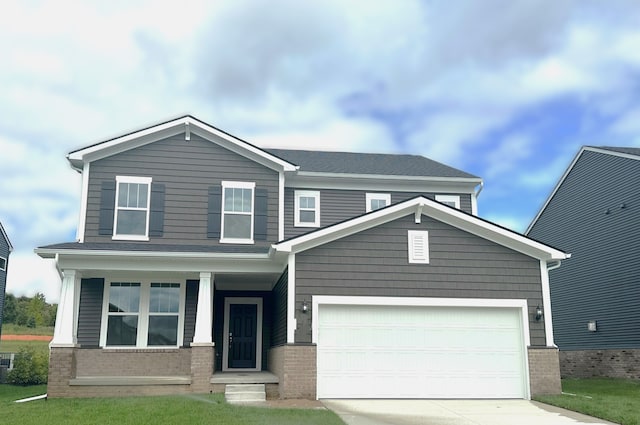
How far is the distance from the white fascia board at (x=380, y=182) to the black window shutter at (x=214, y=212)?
2.57 m

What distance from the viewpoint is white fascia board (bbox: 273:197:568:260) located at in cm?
1343

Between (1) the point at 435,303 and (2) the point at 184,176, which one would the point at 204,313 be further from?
(1) the point at 435,303

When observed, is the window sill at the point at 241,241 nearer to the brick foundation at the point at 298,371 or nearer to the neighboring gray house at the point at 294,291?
the neighboring gray house at the point at 294,291

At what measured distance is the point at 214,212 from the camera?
53.2 feet

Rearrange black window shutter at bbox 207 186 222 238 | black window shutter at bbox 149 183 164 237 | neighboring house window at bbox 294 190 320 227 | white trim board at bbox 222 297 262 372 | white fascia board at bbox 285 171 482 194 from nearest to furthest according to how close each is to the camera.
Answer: black window shutter at bbox 149 183 164 237 → black window shutter at bbox 207 186 222 238 → white trim board at bbox 222 297 262 372 → neighboring house window at bbox 294 190 320 227 → white fascia board at bbox 285 171 482 194

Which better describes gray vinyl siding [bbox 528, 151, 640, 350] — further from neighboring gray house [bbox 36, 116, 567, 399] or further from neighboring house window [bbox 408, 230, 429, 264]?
neighboring house window [bbox 408, 230, 429, 264]

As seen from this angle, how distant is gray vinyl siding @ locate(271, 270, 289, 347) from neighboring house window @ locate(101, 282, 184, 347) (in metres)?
2.40

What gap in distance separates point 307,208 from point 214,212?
3.30m

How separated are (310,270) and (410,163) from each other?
8.56 metres

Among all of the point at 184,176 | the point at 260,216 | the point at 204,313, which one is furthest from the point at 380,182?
the point at 204,313

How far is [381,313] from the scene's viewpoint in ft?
44.7

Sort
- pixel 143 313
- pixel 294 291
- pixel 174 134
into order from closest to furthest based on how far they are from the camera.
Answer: pixel 294 291 → pixel 143 313 → pixel 174 134

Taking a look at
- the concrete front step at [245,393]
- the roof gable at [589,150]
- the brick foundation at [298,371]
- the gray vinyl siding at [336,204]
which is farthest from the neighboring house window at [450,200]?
the concrete front step at [245,393]

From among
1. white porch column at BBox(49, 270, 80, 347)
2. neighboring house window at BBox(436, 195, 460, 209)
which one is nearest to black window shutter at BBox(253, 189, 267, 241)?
white porch column at BBox(49, 270, 80, 347)
